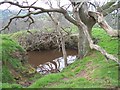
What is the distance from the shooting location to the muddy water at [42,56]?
912 inches

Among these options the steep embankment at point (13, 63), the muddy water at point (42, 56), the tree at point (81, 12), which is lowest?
the muddy water at point (42, 56)

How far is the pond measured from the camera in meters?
20.0

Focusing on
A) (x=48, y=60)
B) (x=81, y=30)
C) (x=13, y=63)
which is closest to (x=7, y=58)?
(x=13, y=63)

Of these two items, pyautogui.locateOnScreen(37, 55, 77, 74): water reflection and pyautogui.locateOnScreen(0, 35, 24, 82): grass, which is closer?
pyautogui.locateOnScreen(0, 35, 24, 82): grass

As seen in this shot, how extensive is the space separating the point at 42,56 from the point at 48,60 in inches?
74.1

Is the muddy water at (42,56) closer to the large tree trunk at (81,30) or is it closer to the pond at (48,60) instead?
the pond at (48,60)

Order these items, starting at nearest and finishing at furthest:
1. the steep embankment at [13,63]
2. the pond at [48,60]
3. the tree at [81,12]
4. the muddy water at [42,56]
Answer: the steep embankment at [13,63] → the tree at [81,12] → the pond at [48,60] → the muddy water at [42,56]

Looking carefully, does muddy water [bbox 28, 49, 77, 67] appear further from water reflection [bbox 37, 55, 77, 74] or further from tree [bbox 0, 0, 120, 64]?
tree [bbox 0, 0, 120, 64]

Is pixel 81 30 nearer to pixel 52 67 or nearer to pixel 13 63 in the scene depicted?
pixel 52 67

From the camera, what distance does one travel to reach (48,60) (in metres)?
23.5

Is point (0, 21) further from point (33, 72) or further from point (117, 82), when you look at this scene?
point (117, 82)

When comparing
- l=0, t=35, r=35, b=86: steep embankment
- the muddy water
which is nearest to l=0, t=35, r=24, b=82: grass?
l=0, t=35, r=35, b=86: steep embankment

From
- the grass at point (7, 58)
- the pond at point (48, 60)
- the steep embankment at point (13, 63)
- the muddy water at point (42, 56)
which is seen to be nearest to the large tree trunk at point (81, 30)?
the pond at point (48, 60)

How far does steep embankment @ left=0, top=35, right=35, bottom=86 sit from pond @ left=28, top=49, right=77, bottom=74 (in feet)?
7.56
